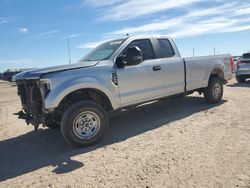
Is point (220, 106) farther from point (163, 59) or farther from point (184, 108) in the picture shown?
point (163, 59)

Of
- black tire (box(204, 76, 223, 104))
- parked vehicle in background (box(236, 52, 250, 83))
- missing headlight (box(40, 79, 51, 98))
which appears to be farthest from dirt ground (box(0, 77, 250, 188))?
parked vehicle in background (box(236, 52, 250, 83))

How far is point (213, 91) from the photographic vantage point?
30.0ft

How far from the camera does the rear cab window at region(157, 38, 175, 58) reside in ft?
25.5

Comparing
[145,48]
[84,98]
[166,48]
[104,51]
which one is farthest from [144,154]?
[166,48]

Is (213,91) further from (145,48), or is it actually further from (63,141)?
(63,141)

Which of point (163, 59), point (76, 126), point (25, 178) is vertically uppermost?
point (163, 59)

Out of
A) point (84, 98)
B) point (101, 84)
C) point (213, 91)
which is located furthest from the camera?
→ point (213, 91)

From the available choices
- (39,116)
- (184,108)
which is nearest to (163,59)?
(184,108)

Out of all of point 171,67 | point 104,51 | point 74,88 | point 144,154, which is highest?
point 104,51

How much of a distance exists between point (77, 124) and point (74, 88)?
26.5 inches

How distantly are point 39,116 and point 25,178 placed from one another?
152 cm

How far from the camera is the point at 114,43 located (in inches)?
283

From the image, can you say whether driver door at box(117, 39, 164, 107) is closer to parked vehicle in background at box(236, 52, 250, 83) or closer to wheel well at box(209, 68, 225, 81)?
wheel well at box(209, 68, 225, 81)

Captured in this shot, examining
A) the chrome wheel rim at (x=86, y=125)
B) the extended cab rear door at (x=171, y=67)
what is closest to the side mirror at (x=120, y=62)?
the chrome wheel rim at (x=86, y=125)
